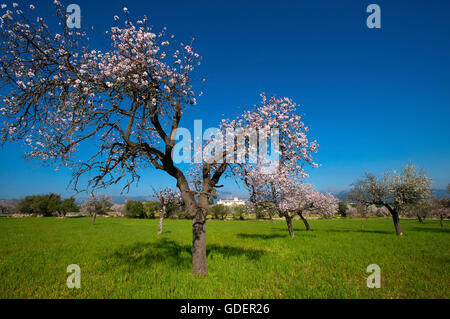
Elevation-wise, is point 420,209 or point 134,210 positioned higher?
point 420,209

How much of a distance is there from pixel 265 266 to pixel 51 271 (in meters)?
10.9

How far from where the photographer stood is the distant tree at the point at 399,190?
25.1 m

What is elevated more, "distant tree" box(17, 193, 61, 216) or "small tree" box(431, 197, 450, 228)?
"small tree" box(431, 197, 450, 228)

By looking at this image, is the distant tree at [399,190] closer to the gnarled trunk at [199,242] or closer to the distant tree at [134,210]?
the gnarled trunk at [199,242]

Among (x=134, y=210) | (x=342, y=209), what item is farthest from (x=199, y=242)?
(x=342, y=209)

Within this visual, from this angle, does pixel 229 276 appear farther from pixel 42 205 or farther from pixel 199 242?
pixel 42 205

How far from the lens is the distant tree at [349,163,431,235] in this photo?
82.4 feet

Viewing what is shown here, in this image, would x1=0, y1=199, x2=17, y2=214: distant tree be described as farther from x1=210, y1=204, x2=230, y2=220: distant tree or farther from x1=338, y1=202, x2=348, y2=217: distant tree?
x1=338, y1=202, x2=348, y2=217: distant tree

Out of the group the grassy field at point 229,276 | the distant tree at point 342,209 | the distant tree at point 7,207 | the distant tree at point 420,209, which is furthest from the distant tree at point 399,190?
the distant tree at point 7,207

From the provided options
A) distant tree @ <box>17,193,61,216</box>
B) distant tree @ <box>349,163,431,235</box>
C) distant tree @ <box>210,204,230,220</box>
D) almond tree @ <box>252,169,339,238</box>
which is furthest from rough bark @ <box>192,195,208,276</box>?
distant tree @ <box>17,193,61,216</box>

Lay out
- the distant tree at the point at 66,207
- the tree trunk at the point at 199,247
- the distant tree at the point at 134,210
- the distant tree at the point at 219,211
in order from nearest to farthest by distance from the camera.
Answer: the tree trunk at the point at 199,247
the distant tree at the point at 66,207
the distant tree at the point at 134,210
the distant tree at the point at 219,211

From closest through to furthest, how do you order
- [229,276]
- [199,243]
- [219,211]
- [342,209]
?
1. [229,276]
2. [199,243]
3. [219,211]
4. [342,209]

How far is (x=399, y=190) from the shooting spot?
84.3 ft

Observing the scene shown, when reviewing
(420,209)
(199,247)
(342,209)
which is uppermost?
(199,247)
